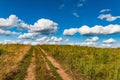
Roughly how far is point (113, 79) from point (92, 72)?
10.3 ft

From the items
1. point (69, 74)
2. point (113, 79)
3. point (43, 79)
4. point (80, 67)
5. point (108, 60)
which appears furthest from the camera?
point (108, 60)

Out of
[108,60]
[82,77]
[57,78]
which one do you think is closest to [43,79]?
[57,78]

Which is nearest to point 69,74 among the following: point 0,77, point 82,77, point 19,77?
point 82,77

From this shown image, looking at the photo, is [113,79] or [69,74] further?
[69,74]

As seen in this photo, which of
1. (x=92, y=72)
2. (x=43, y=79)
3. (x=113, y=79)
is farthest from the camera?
(x=92, y=72)

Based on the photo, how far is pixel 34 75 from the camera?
1761 cm

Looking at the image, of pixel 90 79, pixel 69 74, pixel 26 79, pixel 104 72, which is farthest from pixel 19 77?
pixel 104 72

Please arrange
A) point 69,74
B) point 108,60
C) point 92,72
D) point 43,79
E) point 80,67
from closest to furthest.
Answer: point 43,79 < point 92,72 < point 69,74 < point 80,67 < point 108,60

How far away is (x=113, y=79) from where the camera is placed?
1409 cm

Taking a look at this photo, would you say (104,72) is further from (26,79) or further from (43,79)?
(26,79)

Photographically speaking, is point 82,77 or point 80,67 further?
point 80,67

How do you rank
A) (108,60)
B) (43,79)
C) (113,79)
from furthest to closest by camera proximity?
(108,60), (43,79), (113,79)

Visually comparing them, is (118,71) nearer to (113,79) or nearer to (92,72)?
(113,79)

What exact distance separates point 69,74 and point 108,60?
21.7ft
